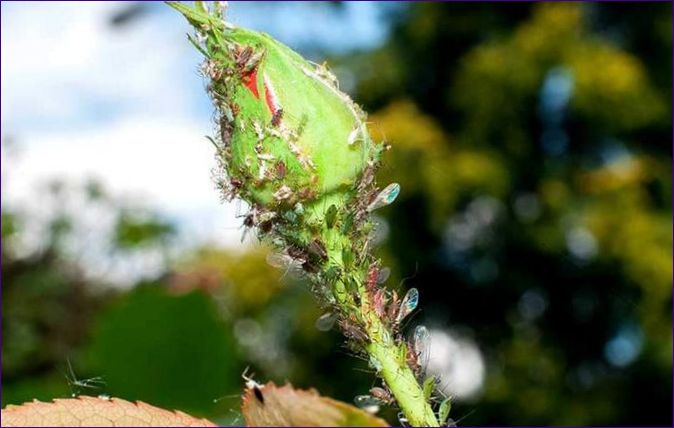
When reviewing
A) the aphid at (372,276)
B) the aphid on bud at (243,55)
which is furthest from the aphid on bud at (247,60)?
the aphid at (372,276)

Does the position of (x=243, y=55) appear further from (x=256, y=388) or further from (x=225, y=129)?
(x=256, y=388)

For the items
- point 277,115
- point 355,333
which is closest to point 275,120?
point 277,115

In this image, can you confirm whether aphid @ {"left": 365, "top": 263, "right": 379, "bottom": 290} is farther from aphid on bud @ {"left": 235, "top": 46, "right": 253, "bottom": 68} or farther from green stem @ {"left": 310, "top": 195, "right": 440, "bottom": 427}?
aphid on bud @ {"left": 235, "top": 46, "right": 253, "bottom": 68}

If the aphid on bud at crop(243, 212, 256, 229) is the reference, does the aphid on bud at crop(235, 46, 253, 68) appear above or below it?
above

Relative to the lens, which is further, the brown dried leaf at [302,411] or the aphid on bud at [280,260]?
the aphid on bud at [280,260]

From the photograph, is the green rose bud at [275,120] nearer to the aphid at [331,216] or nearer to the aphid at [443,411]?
the aphid at [331,216]

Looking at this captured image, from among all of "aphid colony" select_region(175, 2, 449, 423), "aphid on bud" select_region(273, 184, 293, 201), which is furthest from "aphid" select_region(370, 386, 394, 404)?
"aphid on bud" select_region(273, 184, 293, 201)
